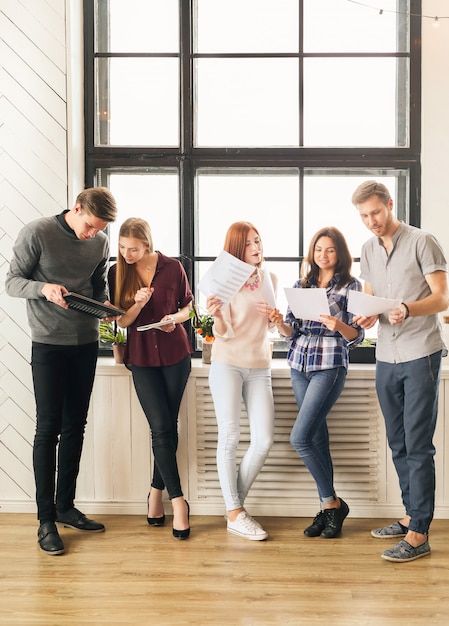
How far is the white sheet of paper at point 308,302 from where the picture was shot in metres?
2.94

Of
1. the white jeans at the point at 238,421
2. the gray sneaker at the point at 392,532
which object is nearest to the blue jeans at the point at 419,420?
the gray sneaker at the point at 392,532

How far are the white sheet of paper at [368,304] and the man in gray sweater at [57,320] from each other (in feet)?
3.64

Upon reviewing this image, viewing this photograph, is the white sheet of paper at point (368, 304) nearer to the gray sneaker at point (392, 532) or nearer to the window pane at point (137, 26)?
the gray sneaker at point (392, 532)

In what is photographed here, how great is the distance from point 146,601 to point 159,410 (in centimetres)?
91

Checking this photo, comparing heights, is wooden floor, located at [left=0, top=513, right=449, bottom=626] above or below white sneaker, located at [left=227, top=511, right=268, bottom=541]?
below

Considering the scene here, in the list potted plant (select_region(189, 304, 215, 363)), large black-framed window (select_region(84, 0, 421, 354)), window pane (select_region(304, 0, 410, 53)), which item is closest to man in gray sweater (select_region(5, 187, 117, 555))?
potted plant (select_region(189, 304, 215, 363))

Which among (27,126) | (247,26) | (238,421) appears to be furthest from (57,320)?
(247,26)

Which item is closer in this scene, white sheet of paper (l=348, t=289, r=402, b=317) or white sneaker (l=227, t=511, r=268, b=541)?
white sheet of paper (l=348, t=289, r=402, b=317)

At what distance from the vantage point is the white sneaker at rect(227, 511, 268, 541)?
3.18 meters

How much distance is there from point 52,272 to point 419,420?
1756 millimetres

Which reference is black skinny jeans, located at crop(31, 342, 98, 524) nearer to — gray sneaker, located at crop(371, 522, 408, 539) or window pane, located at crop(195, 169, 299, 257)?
window pane, located at crop(195, 169, 299, 257)

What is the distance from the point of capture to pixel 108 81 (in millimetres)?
3787

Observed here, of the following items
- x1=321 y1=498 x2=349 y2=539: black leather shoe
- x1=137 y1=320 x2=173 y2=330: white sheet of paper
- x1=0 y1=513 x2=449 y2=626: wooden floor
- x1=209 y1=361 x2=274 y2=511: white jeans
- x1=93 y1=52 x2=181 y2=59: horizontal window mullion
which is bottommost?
x1=0 y1=513 x2=449 y2=626: wooden floor

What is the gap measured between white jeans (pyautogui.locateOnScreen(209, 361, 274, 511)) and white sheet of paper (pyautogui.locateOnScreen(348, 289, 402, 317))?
0.61 m
